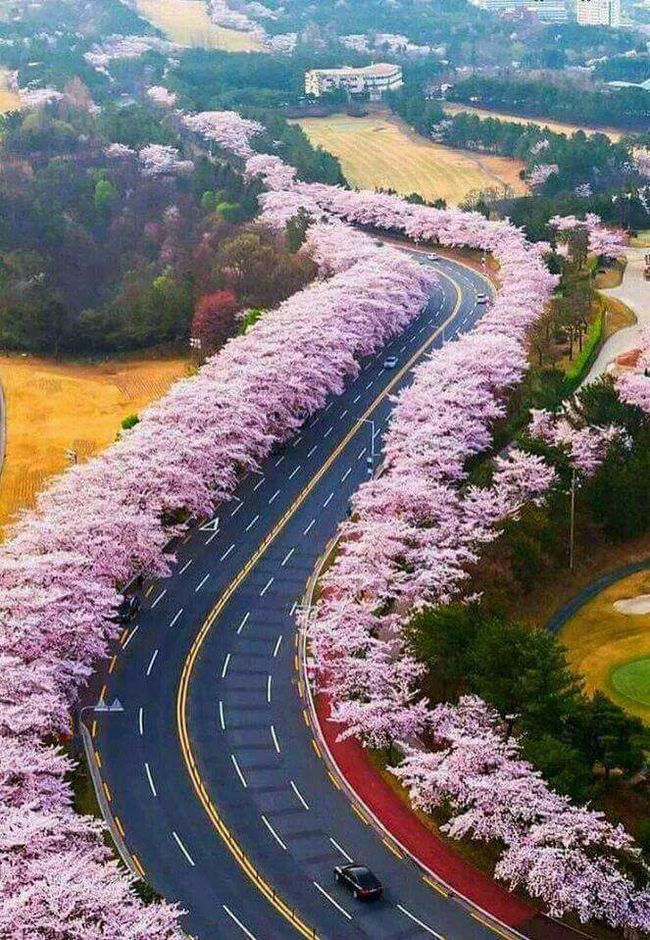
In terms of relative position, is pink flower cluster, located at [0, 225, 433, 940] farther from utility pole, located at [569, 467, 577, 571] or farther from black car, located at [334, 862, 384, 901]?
utility pole, located at [569, 467, 577, 571]

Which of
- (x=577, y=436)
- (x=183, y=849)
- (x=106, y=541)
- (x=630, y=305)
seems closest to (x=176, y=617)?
(x=106, y=541)

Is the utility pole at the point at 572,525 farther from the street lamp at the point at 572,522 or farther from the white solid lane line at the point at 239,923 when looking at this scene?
the white solid lane line at the point at 239,923

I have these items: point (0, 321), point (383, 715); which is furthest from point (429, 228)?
point (383, 715)

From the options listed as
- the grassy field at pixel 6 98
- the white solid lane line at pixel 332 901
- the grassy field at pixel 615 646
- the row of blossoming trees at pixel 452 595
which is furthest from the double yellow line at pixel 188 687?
the grassy field at pixel 6 98

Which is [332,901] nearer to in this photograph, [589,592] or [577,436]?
[589,592]


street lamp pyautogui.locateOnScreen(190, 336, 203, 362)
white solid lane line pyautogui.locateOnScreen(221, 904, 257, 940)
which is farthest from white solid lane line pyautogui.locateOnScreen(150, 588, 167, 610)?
street lamp pyautogui.locateOnScreen(190, 336, 203, 362)

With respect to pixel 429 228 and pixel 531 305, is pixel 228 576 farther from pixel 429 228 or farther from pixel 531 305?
pixel 429 228
